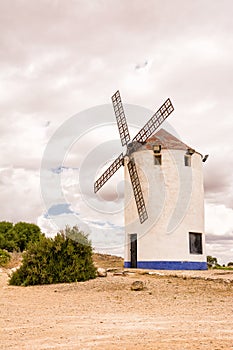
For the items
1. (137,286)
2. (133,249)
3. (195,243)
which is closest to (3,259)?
(133,249)

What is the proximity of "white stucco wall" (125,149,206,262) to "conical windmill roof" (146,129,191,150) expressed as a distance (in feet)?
1.19

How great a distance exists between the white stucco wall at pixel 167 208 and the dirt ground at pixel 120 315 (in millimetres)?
6331

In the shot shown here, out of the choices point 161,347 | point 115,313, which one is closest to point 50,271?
point 115,313

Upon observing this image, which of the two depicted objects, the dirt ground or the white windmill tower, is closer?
the dirt ground

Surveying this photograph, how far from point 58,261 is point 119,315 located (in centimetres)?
875

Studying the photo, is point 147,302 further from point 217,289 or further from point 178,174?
point 178,174

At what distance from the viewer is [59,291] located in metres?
17.3

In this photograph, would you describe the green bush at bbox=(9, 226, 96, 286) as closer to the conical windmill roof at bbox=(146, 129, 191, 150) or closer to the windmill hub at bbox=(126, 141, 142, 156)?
the windmill hub at bbox=(126, 141, 142, 156)

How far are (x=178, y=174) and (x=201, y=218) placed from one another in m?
3.20

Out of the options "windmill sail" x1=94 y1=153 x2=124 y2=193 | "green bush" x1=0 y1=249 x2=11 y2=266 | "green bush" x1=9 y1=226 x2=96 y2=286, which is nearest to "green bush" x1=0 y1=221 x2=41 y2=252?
"green bush" x1=0 y1=249 x2=11 y2=266

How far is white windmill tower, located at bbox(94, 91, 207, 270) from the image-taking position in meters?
26.8

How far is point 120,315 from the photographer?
38.0 feet

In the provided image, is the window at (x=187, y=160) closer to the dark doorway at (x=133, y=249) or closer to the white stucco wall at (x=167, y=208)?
the white stucco wall at (x=167, y=208)

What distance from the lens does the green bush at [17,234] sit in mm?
63537
